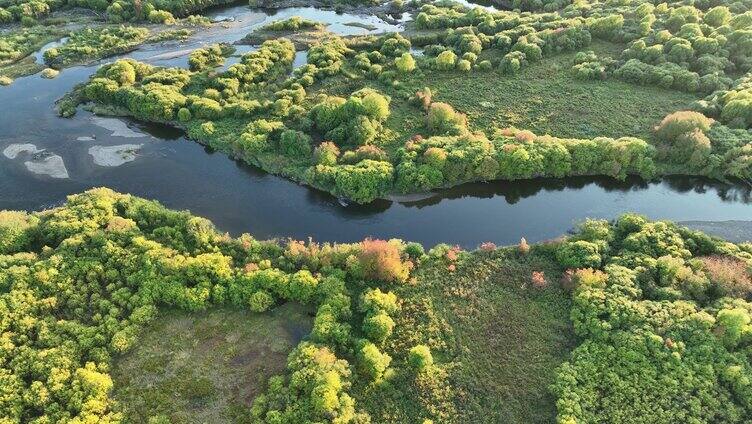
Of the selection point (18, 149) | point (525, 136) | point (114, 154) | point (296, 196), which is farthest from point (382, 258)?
point (18, 149)

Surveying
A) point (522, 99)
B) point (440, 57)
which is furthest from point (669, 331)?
point (440, 57)

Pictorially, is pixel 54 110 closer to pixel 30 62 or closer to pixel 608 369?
pixel 30 62

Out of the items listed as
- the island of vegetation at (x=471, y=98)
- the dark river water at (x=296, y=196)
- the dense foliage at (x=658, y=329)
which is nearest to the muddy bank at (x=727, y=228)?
the dark river water at (x=296, y=196)

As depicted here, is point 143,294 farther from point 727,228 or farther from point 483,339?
point 727,228

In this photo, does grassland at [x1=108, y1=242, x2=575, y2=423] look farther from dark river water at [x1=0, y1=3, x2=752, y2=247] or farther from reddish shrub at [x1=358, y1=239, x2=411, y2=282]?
dark river water at [x1=0, y1=3, x2=752, y2=247]

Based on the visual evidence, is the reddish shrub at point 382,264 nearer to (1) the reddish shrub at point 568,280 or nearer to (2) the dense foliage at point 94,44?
(1) the reddish shrub at point 568,280

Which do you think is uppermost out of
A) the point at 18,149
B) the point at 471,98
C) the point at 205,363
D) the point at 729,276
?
the point at 471,98
